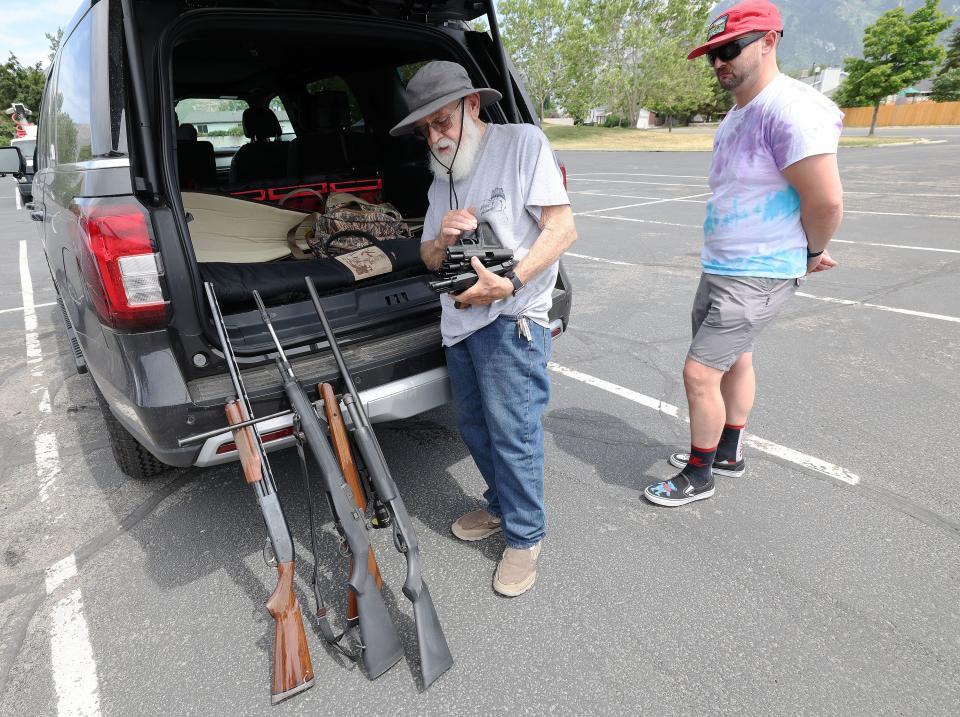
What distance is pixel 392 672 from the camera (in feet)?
5.84

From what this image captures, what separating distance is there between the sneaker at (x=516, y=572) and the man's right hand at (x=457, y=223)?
1.08m

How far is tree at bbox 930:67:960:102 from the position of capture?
174 ft

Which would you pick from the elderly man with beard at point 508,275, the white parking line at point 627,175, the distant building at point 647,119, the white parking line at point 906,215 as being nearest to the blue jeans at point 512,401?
the elderly man with beard at point 508,275

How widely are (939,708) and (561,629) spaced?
100cm

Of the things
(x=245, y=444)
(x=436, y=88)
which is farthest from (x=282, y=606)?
(x=436, y=88)

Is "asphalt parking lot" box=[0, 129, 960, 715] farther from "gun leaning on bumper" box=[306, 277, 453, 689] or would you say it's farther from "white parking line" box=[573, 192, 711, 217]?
"white parking line" box=[573, 192, 711, 217]

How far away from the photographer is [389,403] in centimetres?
219

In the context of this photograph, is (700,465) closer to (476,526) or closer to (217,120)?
(476,526)

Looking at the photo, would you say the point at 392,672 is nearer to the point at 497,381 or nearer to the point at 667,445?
the point at 497,381

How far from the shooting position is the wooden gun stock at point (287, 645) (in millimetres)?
1671

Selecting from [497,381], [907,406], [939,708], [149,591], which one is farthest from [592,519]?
[907,406]

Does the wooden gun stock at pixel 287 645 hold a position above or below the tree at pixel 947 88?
above

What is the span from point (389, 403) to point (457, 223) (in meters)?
0.73

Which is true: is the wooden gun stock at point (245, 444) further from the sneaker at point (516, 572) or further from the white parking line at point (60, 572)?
the white parking line at point (60, 572)
